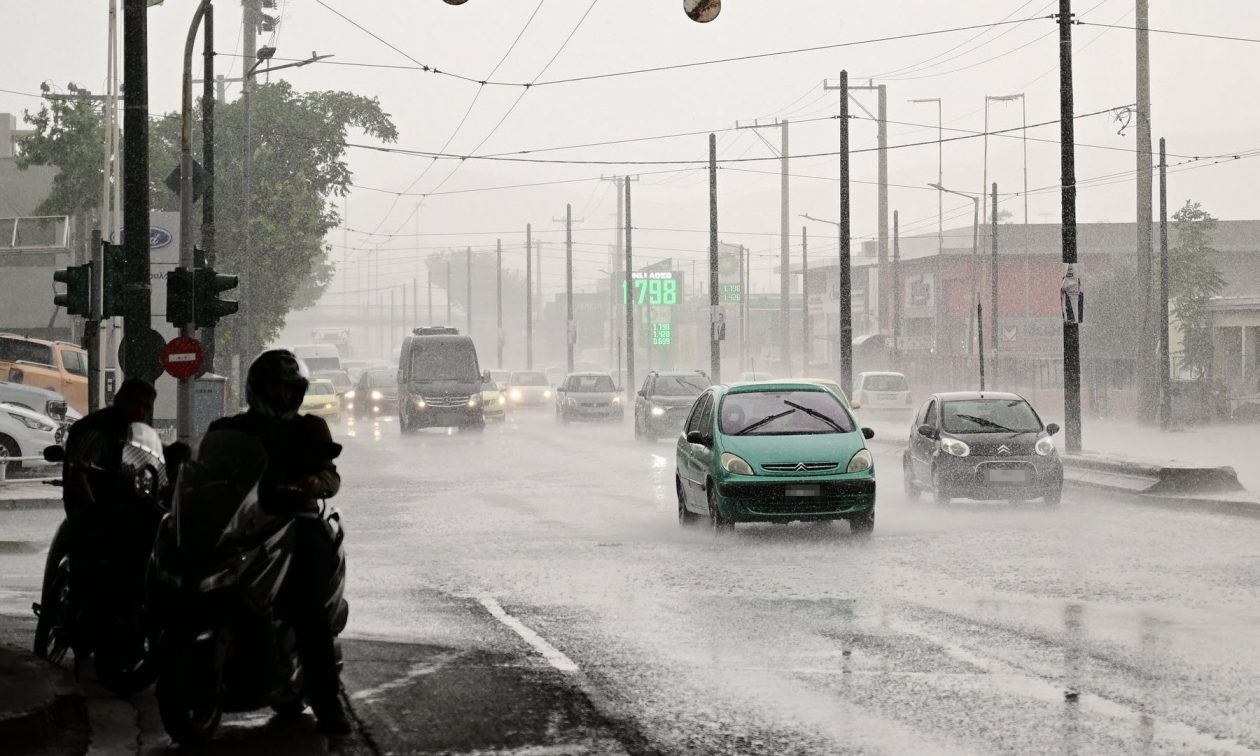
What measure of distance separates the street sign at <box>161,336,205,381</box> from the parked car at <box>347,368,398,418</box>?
39260 mm

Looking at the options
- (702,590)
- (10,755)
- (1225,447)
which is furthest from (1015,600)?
(1225,447)

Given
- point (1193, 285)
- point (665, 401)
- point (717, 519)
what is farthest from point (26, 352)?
point (1193, 285)

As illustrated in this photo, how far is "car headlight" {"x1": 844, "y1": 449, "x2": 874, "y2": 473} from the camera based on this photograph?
17.3m

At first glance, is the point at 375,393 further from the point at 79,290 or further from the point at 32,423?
the point at 79,290

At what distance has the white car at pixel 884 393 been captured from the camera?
52.5 meters

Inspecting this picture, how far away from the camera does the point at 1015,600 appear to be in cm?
1223

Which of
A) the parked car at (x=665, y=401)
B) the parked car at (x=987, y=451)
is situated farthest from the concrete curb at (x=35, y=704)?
the parked car at (x=665, y=401)

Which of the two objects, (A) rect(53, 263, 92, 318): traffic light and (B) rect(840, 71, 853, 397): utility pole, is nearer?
(A) rect(53, 263, 92, 318): traffic light

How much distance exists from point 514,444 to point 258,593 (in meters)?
32.2

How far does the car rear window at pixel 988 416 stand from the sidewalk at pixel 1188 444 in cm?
500

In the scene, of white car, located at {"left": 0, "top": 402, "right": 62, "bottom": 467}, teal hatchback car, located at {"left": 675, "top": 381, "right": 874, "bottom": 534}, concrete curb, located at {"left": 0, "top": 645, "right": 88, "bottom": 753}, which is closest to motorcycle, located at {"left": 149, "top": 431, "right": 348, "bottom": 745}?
concrete curb, located at {"left": 0, "top": 645, "right": 88, "bottom": 753}

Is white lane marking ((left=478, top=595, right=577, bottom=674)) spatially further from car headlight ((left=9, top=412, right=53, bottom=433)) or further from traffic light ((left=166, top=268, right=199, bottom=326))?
car headlight ((left=9, top=412, right=53, bottom=433))

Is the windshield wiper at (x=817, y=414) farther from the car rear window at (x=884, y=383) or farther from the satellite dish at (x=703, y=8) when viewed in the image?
the car rear window at (x=884, y=383)

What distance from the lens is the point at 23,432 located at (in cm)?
2547
